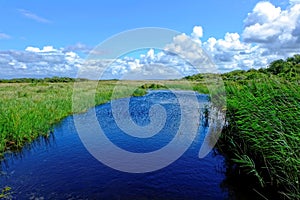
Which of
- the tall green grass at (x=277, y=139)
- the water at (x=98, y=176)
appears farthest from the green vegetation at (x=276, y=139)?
the water at (x=98, y=176)

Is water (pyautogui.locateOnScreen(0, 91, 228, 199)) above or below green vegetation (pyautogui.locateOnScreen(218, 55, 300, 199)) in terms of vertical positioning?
below

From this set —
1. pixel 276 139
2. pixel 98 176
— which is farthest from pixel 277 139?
pixel 98 176

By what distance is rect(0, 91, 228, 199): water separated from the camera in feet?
23.9

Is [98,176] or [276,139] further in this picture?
[98,176]

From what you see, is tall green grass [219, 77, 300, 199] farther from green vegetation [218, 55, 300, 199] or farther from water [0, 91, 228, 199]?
water [0, 91, 228, 199]

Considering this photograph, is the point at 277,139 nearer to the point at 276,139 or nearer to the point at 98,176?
the point at 276,139

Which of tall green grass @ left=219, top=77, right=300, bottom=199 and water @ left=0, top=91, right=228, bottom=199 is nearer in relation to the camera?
tall green grass @ left=219, top=77, right=300, bottom=199

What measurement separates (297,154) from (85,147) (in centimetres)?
912

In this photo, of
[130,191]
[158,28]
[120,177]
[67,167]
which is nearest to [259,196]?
[130,191]

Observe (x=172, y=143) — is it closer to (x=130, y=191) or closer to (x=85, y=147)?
(x=85, y=147)

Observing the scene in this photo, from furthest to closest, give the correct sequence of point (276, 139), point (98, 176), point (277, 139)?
point (98, 176)
point (276, 139)
point (277, 139)

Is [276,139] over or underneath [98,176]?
over

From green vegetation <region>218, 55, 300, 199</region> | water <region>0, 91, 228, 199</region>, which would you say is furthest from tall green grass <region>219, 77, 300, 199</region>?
water <region>0, 91, 228, 199</region>

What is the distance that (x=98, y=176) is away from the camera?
28.0 feet
